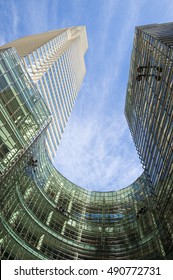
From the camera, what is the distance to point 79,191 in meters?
60.5

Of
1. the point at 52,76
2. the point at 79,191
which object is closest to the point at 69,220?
the point at 79,191

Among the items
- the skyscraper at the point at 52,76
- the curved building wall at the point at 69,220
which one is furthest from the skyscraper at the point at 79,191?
the skyscraper at the point at 52,76

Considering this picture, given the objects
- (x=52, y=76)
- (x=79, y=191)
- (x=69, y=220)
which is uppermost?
(x=52, y=76)

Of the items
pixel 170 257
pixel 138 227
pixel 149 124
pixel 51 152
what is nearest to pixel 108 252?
pixel 138 227

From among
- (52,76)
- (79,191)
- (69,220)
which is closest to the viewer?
(69,220)

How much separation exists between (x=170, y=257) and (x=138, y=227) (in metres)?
13.6

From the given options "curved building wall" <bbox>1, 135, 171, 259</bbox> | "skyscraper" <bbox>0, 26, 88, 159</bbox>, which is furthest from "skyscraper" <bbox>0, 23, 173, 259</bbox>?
"skyscraper" <bbox>0, 26, 88, 159</bbox>

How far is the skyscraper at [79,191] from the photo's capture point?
33.1 metres

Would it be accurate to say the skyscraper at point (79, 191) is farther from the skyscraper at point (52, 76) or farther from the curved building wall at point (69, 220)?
the skyscraper at point (52, 76)

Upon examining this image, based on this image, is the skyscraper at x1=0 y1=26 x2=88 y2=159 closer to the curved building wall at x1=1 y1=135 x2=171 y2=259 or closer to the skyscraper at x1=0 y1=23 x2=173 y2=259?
the skyscraper at x1=0 y1=23 x2=173 y2=259

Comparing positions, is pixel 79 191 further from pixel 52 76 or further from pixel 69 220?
pixel 52 76

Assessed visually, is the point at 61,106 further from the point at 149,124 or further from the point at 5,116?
the point at 5,116

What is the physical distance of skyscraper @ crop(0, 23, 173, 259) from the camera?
109ft

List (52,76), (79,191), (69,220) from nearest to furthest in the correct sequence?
(69,220)
(79,191)
(52,76)
